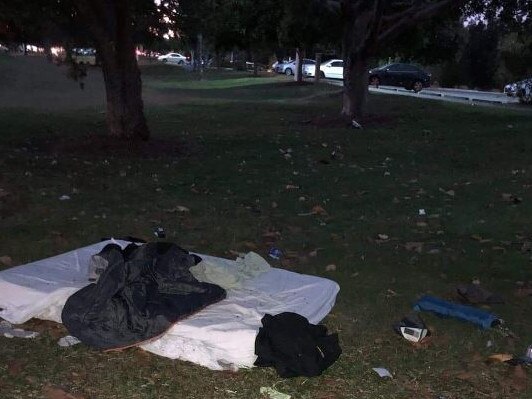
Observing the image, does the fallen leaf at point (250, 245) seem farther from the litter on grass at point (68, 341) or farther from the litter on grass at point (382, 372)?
the litter on grass at point (382, 372)

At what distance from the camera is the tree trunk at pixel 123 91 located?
40.4 feet

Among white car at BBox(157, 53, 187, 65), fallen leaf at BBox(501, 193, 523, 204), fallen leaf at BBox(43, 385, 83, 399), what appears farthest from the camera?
white car at BBox(157, 53, 187, 65)

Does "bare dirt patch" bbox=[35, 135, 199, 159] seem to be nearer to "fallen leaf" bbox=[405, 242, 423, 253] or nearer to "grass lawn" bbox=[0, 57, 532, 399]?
"grass lawn" bbox=[0, 57, 532, 399]

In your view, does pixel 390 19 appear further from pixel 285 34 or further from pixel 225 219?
pixel 225 219

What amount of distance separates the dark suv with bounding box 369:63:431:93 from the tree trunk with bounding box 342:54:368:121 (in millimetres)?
20248

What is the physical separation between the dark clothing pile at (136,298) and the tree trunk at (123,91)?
772cm

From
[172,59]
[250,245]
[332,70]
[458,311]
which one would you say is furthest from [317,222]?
[172,59]

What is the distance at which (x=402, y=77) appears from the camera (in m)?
39.3

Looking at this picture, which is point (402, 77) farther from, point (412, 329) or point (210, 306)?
point (210, 306)

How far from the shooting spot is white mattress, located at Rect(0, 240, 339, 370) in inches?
167

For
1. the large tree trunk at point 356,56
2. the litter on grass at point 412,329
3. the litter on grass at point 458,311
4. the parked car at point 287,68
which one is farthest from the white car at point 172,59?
the litter on grass at point 412,329

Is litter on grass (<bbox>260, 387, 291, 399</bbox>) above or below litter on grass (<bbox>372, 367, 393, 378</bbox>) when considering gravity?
above

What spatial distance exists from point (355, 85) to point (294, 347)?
50.3 ft

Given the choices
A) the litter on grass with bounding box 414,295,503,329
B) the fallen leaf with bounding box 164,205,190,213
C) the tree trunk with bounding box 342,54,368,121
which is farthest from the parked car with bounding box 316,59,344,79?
the litter on grass with bounding box 414,295,503,329
